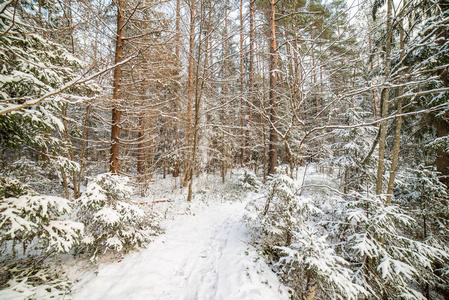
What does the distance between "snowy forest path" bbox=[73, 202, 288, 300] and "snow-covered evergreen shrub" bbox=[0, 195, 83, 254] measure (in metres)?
1.01

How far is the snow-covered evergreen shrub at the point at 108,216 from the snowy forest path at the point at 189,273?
0.43 meters

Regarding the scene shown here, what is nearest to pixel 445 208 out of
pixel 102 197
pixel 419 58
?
pixel 419 58

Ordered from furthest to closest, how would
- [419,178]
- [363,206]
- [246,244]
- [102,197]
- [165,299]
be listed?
1. [419,178]
2. [246,244]
3. [363,206]
4. [102,197]
5. [165,299]

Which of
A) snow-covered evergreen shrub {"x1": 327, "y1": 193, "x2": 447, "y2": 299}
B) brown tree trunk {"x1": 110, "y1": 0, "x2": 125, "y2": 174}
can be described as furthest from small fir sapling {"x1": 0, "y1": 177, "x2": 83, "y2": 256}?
snow-covered evergreen shrub {"x1": 327, "y1": 193, "x2": 447, "y2": 299}

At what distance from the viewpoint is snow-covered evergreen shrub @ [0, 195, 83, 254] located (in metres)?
2.33

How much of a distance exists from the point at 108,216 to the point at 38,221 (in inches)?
38.2

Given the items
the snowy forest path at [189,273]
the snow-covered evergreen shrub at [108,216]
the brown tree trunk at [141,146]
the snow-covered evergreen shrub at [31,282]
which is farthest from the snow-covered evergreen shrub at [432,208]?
the snow-covered evergreen shrub at [31,282]

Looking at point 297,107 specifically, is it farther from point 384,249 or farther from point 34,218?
point 34,218

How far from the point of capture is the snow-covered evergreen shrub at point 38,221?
91.8 inches

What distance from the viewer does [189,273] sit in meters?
3.58

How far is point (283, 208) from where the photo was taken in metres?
3.86

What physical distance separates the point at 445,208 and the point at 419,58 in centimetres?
406

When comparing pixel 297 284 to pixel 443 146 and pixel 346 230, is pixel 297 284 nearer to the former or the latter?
pixel 346 230

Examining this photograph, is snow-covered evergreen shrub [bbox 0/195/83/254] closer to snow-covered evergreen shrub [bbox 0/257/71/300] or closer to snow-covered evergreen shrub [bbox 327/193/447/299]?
snow-covered evergreen shrub [bbox 0/257/71/300]
